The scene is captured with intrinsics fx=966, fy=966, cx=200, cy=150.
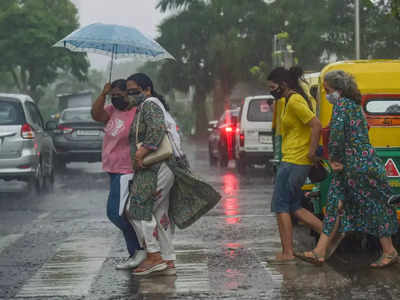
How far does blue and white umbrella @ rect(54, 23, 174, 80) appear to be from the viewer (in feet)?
29.3

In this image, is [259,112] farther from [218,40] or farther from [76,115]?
[218,40]

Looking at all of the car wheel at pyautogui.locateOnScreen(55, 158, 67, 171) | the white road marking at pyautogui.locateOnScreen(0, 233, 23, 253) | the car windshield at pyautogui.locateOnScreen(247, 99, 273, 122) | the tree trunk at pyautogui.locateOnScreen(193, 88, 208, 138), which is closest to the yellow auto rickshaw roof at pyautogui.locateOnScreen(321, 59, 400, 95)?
the white road marking at pyautogui.locateOnScreen(0, 233, 23, 253)

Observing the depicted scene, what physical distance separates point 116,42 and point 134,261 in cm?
207

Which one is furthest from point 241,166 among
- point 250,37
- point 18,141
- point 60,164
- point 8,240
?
point 250,37

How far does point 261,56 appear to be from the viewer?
58.5m

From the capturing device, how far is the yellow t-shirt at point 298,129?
8.20m

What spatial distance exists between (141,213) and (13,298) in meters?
1.27

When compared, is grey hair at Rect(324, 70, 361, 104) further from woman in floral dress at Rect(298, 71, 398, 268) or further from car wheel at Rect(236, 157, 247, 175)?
car wheel at Rect(236, 157, 247, 175)

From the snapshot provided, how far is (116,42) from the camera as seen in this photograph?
8.88 meters

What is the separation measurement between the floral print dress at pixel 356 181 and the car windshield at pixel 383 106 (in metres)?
1.03

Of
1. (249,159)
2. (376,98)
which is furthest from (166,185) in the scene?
(249,159)

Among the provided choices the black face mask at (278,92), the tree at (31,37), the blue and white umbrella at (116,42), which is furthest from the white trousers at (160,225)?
the tree at (31,37)

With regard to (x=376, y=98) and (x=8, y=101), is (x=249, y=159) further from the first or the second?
(x=376, y=98)

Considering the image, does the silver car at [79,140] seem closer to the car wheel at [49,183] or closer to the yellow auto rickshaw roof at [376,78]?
the car wheel at [49,183]
